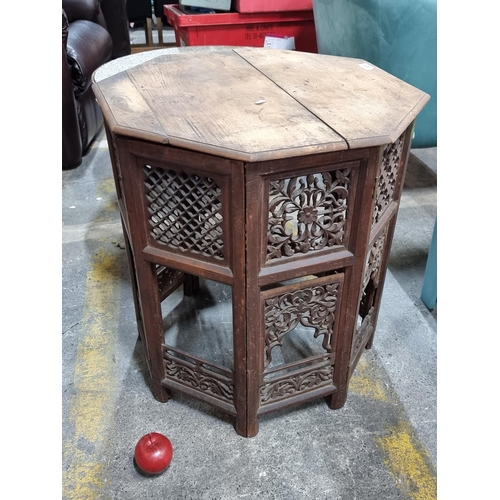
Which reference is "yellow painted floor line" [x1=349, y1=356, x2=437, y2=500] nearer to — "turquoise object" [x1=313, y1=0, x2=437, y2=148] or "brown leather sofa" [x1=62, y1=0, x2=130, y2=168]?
"turquoise object" [x1=313, y1=0, x2=437, y2=148]

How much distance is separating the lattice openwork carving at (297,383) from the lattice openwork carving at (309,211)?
39 centimetres

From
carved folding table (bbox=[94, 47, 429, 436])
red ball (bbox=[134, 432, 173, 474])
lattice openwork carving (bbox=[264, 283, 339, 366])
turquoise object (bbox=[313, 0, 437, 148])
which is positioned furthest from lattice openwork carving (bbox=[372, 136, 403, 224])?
turquoise object (bbox=[313, 0, 437, 148])

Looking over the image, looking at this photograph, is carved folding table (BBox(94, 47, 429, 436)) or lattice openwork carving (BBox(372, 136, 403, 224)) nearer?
carved folding table (BBox(94, 47, 429, 436))

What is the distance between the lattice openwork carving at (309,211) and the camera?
3.21ft

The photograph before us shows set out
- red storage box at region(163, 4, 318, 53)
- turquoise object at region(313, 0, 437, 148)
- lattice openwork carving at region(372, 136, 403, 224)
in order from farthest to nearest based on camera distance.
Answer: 1. red storage box at region(163, 4, 318, 53)
2. turquoise object at region(313, 0, 437, 148)
3. lattice openwork carving at region(372, 136, 403, 224)

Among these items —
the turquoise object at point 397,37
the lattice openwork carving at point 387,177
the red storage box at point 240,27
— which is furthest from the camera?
the red storage box at point 240,27

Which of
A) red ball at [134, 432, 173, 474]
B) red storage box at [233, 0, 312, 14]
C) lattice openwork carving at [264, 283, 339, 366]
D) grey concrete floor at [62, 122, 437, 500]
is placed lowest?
grey concrete floor at [62, 122, 437, 500]

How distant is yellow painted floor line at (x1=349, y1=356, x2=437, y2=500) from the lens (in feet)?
3.97

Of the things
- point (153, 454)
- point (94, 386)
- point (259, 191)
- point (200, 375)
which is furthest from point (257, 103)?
point (94, 386)

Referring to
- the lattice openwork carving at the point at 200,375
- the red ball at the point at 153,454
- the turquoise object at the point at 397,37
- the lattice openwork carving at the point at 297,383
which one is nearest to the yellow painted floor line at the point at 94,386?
the red ball at the point at 153,454

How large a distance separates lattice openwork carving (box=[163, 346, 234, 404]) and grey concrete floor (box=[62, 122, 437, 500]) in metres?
0.12

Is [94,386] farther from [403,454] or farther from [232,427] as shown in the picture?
[403,454]

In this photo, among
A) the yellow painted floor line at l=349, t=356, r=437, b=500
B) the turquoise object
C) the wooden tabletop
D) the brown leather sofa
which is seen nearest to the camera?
the wooden tabletop

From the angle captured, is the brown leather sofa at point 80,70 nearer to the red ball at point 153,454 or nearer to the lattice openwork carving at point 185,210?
the lattice openwork carving at point 185,210
